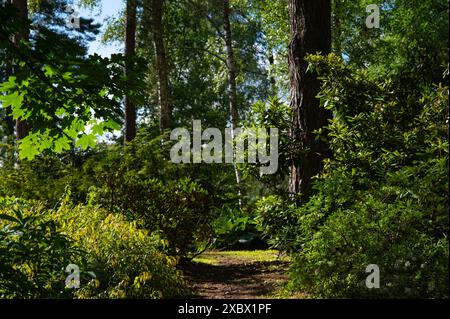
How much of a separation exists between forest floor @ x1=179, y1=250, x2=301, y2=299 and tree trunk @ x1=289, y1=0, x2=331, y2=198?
1226mm

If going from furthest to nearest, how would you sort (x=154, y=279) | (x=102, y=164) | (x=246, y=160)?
(x=102, y=164), (x=246, y=160), (x=154, y=279)

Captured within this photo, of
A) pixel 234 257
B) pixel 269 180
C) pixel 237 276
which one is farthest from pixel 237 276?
pixel 234 257

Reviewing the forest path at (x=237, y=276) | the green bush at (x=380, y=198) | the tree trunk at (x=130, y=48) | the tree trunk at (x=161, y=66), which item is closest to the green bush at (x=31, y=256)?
the green bush at (x=380, y=198)

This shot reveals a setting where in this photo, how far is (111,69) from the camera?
4.05 meters

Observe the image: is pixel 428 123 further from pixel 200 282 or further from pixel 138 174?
pixel 138 174

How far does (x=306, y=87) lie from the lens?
268 inches

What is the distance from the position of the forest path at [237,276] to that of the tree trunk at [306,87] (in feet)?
4.14

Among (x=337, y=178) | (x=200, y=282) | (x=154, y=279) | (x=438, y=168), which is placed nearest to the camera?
(x=438, y=168)

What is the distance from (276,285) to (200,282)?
169 cm

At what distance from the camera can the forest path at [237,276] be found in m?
6.48

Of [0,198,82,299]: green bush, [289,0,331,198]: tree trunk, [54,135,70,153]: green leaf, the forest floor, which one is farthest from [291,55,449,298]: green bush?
[54,135,70,153]: green leaf

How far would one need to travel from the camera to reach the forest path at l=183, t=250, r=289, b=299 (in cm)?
648

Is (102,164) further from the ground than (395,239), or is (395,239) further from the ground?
(102,164)
